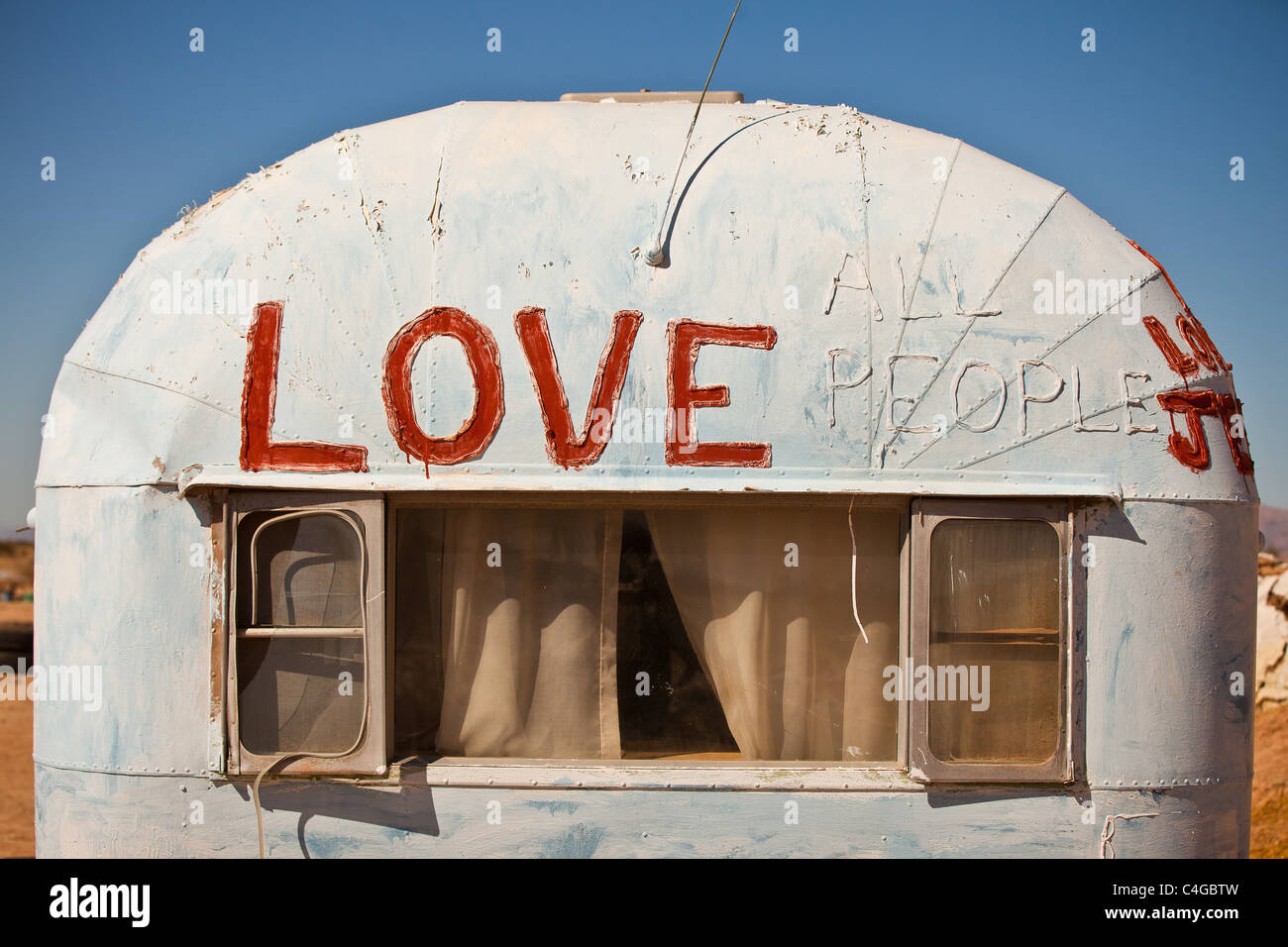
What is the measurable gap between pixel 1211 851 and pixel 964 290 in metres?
2.30

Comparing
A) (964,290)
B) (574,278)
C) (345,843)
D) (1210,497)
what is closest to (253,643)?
(345,843)

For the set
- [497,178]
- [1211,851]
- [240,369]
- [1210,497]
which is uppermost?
Answer: [497,178]

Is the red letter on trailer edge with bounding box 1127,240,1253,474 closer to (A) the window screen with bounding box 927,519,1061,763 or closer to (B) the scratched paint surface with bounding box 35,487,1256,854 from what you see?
(B) the scratched paint surface with bounding box 35,487,1256,854

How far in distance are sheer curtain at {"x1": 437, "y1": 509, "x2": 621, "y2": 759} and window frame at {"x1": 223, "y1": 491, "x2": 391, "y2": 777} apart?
0.96 ft

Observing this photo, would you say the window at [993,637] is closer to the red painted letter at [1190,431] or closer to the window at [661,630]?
the window at [661,630]

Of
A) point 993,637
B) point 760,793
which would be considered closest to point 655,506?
point 760,793

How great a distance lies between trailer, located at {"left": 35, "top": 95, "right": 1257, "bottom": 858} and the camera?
11.3 ft

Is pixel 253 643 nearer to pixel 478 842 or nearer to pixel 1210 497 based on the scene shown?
pixel 478 842

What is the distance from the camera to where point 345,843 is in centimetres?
346

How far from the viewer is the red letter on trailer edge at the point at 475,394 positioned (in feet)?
11.3

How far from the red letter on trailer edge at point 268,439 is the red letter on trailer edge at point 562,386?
0.69 metres

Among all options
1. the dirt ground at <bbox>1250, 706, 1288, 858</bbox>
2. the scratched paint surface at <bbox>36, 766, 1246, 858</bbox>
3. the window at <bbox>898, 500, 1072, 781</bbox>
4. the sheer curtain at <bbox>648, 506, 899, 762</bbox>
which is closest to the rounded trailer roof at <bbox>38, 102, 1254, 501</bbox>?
the window at <bbox>898, 500, 1072, 781</bbox>

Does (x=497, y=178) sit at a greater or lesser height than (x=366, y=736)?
greater

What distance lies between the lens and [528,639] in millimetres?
3660
